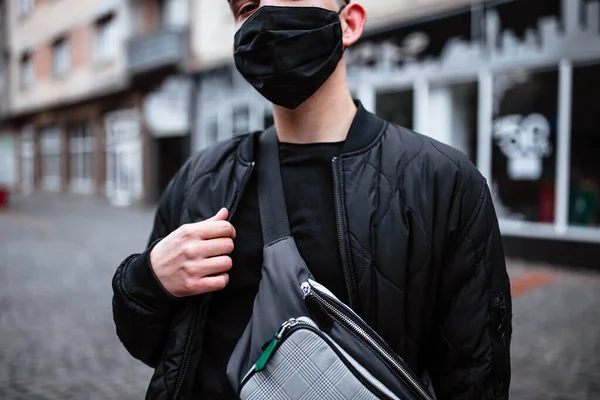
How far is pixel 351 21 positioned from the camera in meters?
1.69

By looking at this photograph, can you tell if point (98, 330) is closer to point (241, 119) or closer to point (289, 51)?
point (289, 51)

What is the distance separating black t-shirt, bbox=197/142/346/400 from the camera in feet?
4.72

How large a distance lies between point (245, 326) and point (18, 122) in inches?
1364

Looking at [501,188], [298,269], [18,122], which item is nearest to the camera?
[298,269]

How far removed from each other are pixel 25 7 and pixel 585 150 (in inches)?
1143

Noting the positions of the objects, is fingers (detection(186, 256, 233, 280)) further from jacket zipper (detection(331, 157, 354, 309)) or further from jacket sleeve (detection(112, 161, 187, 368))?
jacket zipper (detection(331, 157, 354, 309))

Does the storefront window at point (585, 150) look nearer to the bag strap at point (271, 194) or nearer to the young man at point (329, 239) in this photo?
the young man at point (329, 239)

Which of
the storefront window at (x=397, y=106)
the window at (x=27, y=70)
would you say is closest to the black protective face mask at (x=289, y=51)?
the storefront window at (x=397, y=106)

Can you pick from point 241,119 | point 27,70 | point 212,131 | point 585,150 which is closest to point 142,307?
point 585,150

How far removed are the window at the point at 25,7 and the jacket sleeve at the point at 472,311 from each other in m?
31.0

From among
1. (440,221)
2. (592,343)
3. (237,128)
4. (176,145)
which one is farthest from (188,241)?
(176,145)

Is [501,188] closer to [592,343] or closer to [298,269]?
[592,343]

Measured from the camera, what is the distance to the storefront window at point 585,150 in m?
7.92

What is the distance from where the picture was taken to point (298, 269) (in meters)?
1.34
